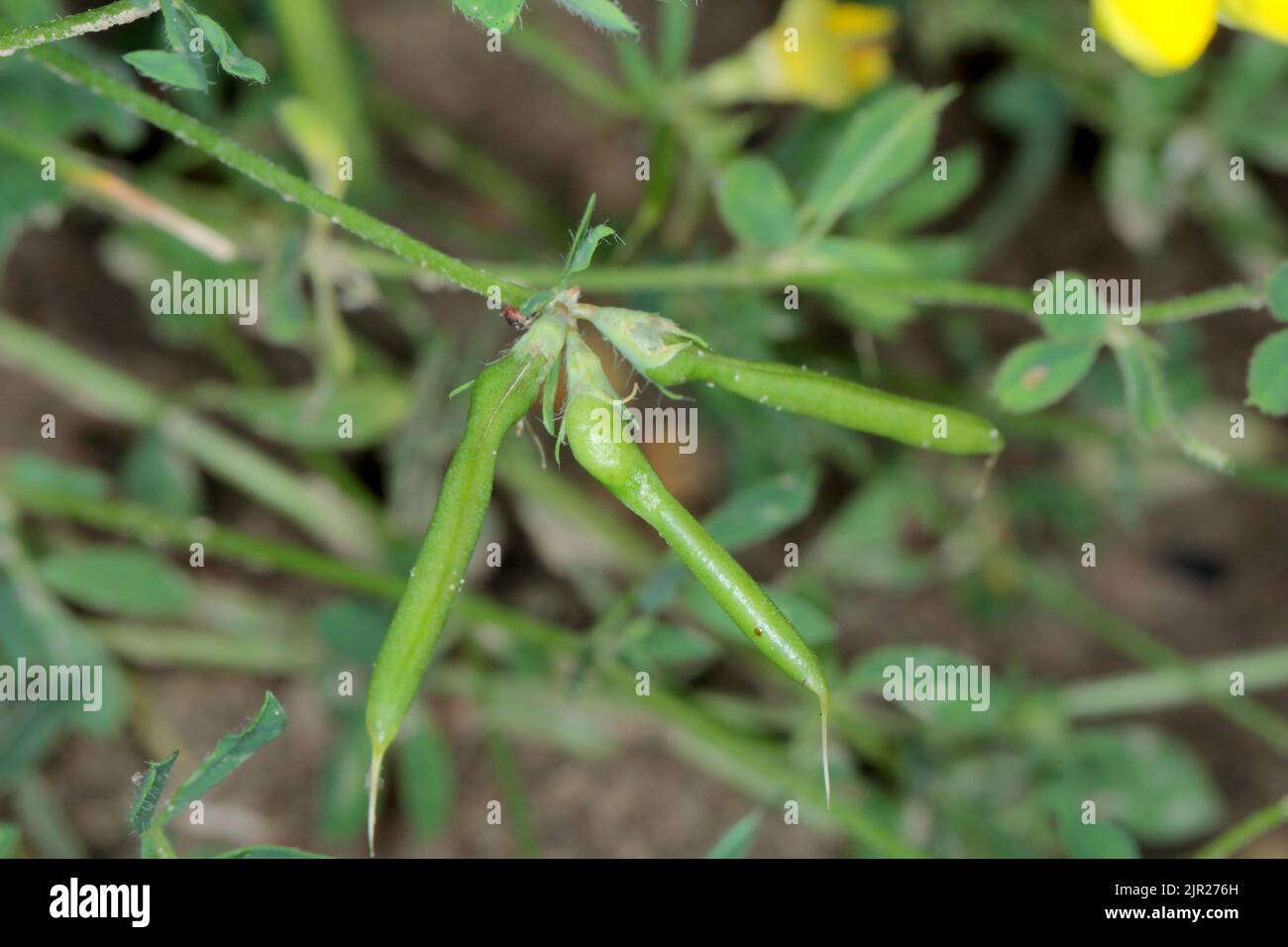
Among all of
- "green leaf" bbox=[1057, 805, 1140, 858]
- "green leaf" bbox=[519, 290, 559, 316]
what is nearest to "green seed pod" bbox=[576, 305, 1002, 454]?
"green leaf" bbox=[519, 290, 559, 316]

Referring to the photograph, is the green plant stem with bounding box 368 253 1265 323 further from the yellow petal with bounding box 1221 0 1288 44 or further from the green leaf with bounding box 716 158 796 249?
the yellow petal with bounding box 1221 0 1288 44

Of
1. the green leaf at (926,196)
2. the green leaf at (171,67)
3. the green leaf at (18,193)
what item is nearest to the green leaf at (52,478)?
the green leaf at (18,193)

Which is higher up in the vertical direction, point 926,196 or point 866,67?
point 866,67

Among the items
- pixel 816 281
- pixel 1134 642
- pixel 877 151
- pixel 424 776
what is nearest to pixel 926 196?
pixel 877 151

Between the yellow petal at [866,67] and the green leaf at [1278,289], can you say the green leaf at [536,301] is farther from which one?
the yellow petal at [866,67]

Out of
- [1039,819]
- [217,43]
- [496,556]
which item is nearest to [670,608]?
[496,556]

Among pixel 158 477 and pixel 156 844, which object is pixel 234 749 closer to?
pixel 156 844
